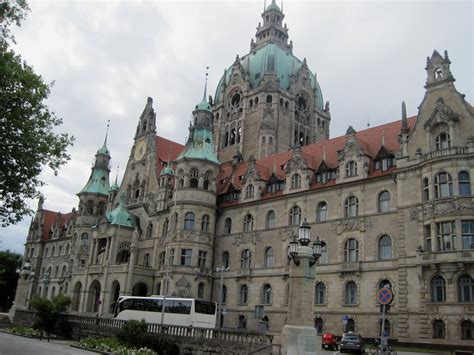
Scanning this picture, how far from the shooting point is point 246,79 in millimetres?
77625

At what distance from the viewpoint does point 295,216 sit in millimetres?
47656

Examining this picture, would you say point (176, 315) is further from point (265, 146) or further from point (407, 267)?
point (265, 146)

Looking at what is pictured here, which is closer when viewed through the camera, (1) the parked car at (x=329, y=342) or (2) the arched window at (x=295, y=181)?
(1) the parked car at (x=329, y=342)

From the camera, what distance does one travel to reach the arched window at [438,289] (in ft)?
115

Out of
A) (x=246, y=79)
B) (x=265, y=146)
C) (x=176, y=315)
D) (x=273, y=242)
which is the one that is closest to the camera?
(x=176, y=315)

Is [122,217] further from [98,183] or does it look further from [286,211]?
[286,211]

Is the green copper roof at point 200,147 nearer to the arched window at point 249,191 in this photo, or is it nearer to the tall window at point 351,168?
Answer: the arched window at point 249,191

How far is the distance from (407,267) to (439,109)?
12007 millimetres

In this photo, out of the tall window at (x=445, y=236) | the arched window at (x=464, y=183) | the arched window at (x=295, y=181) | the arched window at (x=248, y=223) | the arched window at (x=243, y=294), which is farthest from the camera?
the arched window at (x=248, y=223)

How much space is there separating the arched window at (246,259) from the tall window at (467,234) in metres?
21.4

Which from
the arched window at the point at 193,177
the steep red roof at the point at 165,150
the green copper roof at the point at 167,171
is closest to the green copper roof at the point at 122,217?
the steep red roof at the point at 165,150

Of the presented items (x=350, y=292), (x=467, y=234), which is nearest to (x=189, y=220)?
(x=350, y=292)

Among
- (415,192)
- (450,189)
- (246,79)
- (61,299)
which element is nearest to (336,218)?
(415,192)

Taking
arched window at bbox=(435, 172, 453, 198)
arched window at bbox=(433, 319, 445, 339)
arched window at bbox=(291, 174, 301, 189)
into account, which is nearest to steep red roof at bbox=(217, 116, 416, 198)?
arched window at bbox=(291, 174, 301, 189)
